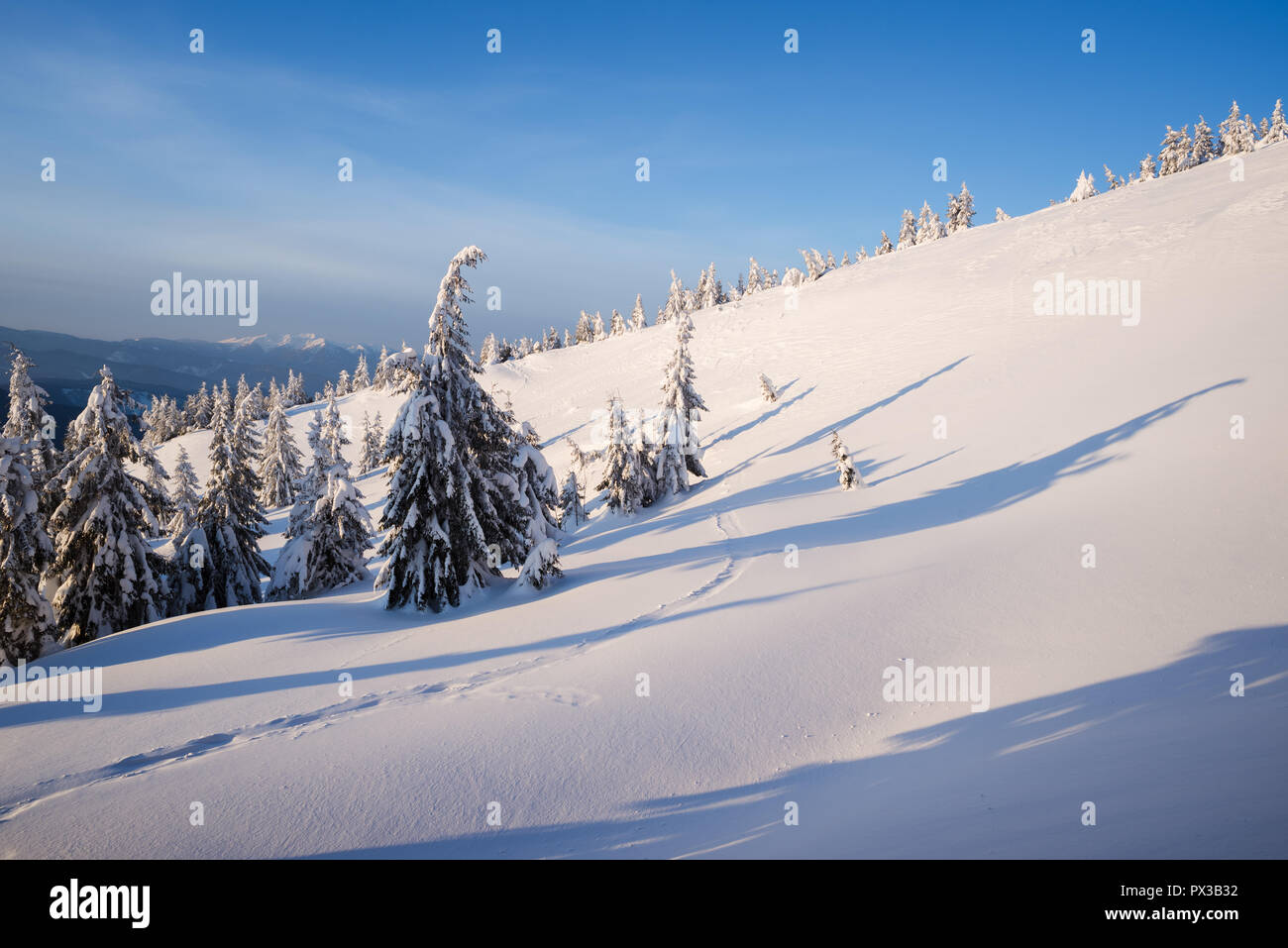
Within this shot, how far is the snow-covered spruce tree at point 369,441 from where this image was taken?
71938 millimetres

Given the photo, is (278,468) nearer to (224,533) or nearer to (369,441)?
(369,441)

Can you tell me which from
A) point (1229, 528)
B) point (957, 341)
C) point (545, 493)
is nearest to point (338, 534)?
point (545, 493)

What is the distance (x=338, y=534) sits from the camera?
81.4 feet

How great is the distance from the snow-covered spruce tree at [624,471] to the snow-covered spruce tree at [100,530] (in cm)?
1936

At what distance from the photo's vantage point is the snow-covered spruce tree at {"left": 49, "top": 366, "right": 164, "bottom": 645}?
18.0 metres

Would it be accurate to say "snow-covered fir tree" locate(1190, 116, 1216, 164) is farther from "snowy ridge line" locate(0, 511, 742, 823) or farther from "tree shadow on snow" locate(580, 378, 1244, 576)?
"snowy ridge line" locate(0, 511, 742, 823)

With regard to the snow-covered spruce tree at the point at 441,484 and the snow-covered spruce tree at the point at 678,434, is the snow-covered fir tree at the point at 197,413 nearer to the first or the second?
the snow-covered spruce tree at the point at 678,434

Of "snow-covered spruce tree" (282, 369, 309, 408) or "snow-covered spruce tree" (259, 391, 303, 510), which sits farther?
"snow-covered spruce tree" (282, 369, 309, 408)

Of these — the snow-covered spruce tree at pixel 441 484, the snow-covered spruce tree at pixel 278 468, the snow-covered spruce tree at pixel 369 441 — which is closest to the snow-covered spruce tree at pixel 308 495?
the snow-covered spruce tree at pixel 441 484

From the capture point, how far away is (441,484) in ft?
48.0

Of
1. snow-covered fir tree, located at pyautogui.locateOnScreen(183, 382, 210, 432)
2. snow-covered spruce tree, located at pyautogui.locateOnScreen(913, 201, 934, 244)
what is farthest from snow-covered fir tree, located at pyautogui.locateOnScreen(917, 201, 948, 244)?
snow-covered fir tree, located at pyautogui.locateOnScreen(183, 382, 210, 432)

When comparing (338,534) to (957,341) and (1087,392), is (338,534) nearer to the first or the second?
(1087,392)

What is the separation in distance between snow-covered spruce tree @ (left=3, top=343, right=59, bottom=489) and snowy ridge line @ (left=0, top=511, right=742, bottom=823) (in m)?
16.1
